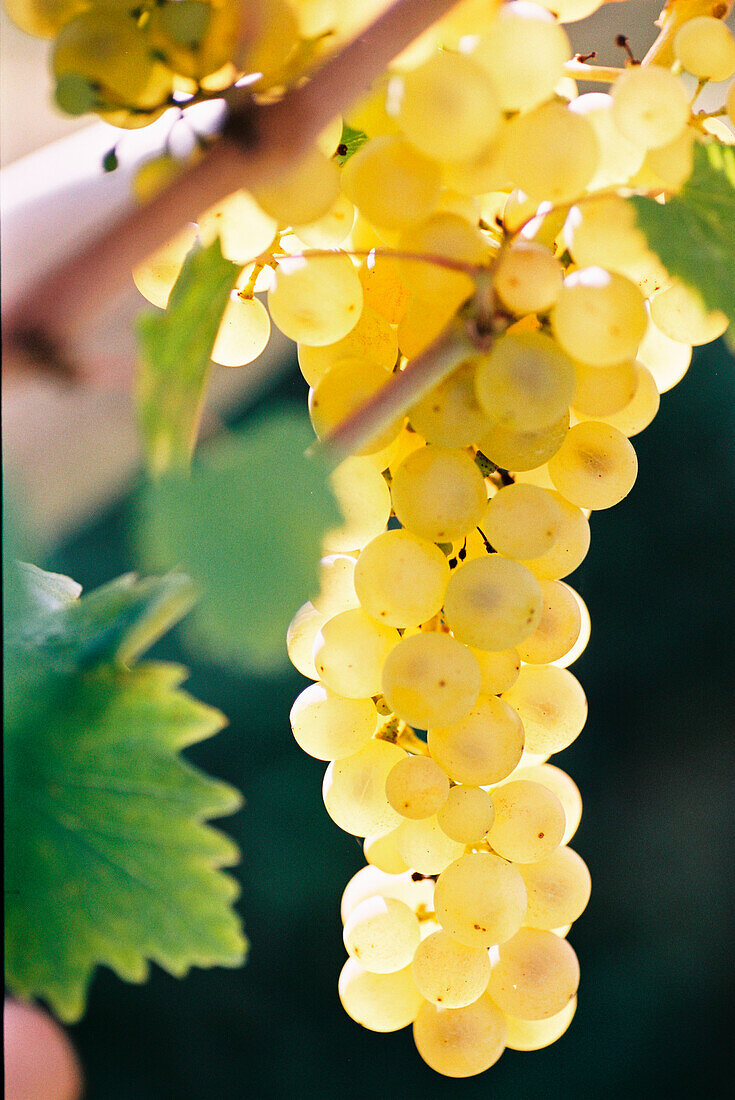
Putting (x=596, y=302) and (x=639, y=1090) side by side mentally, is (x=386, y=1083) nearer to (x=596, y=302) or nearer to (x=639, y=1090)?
(x=639, y=1090)

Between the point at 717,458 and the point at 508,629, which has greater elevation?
the point at 508,629

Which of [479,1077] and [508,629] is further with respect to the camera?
[479,1077]

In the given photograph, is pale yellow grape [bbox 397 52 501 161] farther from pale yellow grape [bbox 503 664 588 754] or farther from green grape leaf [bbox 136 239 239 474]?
pale yellow grape [bbox 503 664 588 754]

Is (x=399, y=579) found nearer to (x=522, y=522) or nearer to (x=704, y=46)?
(x=522, y=522)

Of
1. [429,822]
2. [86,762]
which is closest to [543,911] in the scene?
[429,822]

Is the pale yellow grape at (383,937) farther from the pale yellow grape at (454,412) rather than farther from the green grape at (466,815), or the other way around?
the pale yellow grape at (454,412)

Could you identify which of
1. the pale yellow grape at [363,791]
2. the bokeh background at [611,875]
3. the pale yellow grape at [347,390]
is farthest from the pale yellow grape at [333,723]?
the bokeh background at [611,875]

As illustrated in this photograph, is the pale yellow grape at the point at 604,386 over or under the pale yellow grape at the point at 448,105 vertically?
under
